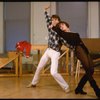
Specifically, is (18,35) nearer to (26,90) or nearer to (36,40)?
(36,40)

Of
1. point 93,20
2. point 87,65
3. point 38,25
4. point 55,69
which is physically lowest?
point 55,69

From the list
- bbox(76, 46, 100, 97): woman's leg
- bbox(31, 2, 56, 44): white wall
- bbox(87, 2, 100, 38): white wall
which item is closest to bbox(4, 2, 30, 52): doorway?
bbox(31, 2, 56, 44): white wall

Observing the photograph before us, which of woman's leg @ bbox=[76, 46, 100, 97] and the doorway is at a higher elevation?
the doorway

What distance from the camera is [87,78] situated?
520 cm

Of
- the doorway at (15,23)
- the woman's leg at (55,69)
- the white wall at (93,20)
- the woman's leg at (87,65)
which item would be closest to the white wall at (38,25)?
the doorway at (15,23)

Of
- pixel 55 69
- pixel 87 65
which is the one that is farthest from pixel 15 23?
pixel 87 65

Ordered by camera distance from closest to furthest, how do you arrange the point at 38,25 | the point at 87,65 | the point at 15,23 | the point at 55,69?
the point at 87,65
the point at 55,69
the point at 38,25
the point at 15,23

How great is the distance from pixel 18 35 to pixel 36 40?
27.4 inches

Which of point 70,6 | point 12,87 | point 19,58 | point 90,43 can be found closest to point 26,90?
point 12,87

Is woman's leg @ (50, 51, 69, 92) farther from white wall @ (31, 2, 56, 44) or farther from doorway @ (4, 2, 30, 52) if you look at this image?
doorway @ (4, 2, 30, 52)

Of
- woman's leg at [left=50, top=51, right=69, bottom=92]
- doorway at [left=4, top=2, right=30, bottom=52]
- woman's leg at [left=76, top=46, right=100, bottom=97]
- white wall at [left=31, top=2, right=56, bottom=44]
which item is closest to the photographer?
woman's leg at [left=76, top=46, right=100, bottom=97]

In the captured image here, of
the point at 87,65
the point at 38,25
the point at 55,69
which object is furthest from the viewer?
the point at 38,25

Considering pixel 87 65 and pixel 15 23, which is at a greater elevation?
pixel 15 23

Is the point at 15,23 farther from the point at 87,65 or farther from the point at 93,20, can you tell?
the point at 87,65
